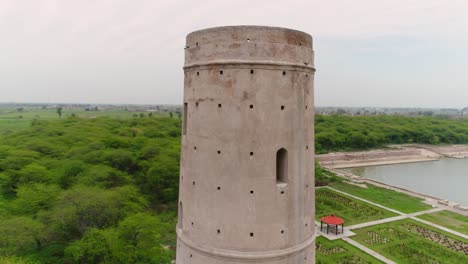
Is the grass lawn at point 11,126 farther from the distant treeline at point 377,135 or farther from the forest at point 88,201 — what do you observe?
the distant treeline at point 377,135

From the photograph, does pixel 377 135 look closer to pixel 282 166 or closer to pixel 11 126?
pixel 282 166

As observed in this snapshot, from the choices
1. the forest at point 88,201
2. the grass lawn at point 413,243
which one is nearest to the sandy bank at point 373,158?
the forest at point 88,201

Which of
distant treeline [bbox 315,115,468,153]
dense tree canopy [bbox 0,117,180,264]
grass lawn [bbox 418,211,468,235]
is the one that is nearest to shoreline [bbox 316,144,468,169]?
distant treeline [bbox 315,115,468,153]

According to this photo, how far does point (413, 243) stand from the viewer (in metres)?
24.5

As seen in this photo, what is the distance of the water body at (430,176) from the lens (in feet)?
141

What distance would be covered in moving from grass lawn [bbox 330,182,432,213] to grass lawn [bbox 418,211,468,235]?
63.7 inches

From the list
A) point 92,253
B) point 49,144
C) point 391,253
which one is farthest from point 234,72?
point 49,144

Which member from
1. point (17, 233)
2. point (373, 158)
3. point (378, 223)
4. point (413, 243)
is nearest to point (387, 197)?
point (378, 223)

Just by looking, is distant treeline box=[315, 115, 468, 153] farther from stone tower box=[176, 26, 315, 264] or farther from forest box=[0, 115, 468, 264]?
stone tower box=[176, 26, 315, 264]

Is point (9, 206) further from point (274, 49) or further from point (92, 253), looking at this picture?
point (274, 49)

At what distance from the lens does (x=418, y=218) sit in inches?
1190

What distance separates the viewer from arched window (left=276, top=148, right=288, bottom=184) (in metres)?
8.27

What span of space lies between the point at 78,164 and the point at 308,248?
26.9 m

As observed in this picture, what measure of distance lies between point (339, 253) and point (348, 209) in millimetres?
10272
